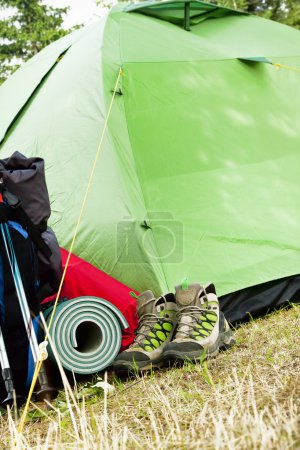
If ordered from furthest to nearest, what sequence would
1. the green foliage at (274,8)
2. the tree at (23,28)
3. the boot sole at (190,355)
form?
the tree at (23,28)
the green foliage at (274,8)
the boot sole at (190,355)

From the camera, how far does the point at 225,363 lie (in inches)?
92.0

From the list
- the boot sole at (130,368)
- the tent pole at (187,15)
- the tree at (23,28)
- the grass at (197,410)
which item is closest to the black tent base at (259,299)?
the grass at (197,410)

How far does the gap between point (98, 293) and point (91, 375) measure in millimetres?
452

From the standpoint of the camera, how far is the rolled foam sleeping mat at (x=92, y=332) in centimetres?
237

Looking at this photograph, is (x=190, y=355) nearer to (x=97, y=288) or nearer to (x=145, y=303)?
(x=145, y=303)

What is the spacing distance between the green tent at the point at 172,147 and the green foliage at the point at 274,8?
1226 cm

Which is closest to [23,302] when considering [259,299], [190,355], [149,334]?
[149,334]

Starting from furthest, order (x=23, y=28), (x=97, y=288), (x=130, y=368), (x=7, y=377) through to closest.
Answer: (x=23, y=28) → (x=97, y=288) → (x=130, y=368) → (x=7, y=377)

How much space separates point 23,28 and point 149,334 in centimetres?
1958

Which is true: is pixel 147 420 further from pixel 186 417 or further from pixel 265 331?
pixel 265 331

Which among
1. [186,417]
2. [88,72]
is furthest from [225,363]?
[88,72]

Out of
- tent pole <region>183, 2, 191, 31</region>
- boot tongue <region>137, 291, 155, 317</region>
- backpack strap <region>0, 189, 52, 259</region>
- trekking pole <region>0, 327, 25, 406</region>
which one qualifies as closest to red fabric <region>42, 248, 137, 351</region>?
boot tongue <region>137, 291, 155, 317</region>

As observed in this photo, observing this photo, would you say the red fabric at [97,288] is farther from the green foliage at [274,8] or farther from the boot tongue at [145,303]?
the green foliage at [274,8]

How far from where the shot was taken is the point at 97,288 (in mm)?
2811
